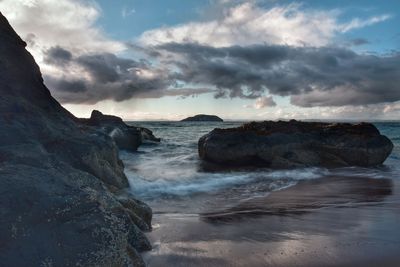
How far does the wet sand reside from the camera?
5.36 meters

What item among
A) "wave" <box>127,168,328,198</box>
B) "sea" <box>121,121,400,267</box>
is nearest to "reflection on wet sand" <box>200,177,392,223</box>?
"sea" <box>121,121,400,267</box>

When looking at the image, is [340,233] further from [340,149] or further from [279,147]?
[340,149]

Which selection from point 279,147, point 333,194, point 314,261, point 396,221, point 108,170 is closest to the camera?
point 314,261

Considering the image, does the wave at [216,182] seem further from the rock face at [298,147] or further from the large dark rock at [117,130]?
the large dark rock at [117,130]

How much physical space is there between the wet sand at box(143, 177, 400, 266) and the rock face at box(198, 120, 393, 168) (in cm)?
746

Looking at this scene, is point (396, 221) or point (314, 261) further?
point (396, 221)

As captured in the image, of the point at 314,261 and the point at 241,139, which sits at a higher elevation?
the point at 241,139

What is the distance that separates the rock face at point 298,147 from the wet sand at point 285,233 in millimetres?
7456

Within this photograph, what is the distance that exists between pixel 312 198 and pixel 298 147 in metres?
8.18

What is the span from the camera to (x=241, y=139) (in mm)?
18812

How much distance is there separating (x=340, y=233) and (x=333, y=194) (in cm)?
475

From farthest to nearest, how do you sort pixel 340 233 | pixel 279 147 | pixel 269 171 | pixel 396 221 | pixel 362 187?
pixel 279 147 → pixel 269 171 → pixel 362 187 → pixel 396 221 → pixel 340 233

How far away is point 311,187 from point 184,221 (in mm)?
6299

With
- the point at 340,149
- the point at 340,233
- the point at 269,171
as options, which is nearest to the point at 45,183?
the point at 340,233
